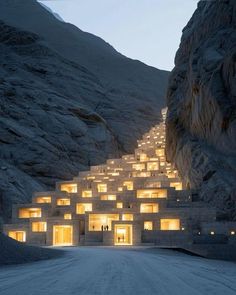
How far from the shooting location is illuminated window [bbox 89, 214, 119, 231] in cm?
4856

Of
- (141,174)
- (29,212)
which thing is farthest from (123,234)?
(141,174)

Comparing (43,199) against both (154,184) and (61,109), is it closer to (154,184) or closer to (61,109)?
(154,184)

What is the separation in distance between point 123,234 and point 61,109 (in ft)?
115

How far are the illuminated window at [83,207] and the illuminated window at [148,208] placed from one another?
629 cm

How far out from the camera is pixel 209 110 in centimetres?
4791

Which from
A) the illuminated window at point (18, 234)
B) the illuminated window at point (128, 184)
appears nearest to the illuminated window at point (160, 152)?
the illuminated window at point (128, 184)

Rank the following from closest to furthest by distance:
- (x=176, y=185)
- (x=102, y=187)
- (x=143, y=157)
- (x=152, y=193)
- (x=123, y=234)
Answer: (x=123, y=234) < (x=152, y=193) < (x=176, y=185) < (x=102, y=187) < (x=143, y=157)

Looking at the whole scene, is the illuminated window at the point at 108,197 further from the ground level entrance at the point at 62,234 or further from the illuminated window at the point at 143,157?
the illuminated window at the point at 143,157

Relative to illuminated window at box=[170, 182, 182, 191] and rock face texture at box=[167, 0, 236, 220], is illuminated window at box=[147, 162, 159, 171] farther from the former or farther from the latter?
illuminated window at box=[170, 182, 182, 191]

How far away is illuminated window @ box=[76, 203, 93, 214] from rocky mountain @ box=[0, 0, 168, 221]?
323 inches

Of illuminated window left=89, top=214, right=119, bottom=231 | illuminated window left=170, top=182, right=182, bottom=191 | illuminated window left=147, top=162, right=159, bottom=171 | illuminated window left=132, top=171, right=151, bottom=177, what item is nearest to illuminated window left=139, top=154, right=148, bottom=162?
illuminated window left=147, top=162, right=159, bottom=171

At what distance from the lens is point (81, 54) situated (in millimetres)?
123812

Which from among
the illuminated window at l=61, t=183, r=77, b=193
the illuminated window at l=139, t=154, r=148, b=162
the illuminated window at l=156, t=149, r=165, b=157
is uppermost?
the illuminated window at l=156, t=149, r=165, b=157

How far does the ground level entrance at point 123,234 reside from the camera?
45312 millimetres
